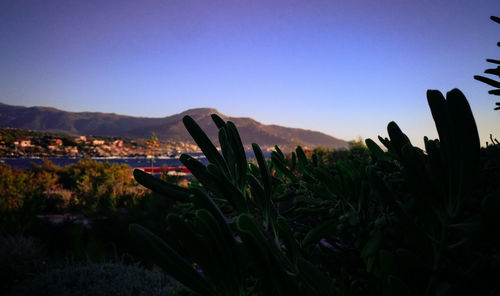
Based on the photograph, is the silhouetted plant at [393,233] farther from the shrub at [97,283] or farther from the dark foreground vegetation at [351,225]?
the shrub at [97,283]

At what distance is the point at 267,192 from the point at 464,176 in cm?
21

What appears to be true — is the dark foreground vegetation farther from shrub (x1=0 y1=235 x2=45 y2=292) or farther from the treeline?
the treeline

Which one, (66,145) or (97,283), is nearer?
(97,283)

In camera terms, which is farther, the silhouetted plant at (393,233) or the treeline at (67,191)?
the treeline at (67,191)

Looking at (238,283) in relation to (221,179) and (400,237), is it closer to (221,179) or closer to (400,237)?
(221,179)

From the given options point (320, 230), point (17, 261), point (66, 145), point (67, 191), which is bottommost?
point (66, 145)

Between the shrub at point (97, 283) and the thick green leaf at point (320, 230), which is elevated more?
the thick green leaf at point (320, 230)

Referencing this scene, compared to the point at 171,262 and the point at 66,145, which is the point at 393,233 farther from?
the point at 66,145

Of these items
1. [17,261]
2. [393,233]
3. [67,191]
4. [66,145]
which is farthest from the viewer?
[66,145]

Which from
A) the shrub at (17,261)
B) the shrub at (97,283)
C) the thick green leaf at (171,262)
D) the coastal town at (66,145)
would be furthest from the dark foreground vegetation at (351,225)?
the coastal town at (66,145)

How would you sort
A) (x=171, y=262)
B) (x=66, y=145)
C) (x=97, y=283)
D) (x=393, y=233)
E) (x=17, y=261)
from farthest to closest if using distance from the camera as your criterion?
(x=66, y=145)
(x=17, y=261)
(x=97, y=283)
(x=393, y=233)
(x=171, y=262)

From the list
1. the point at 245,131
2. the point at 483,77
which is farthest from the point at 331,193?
the point at 245,131

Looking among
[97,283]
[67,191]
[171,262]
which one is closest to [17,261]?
[97,283]

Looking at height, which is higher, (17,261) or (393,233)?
(393,233)
